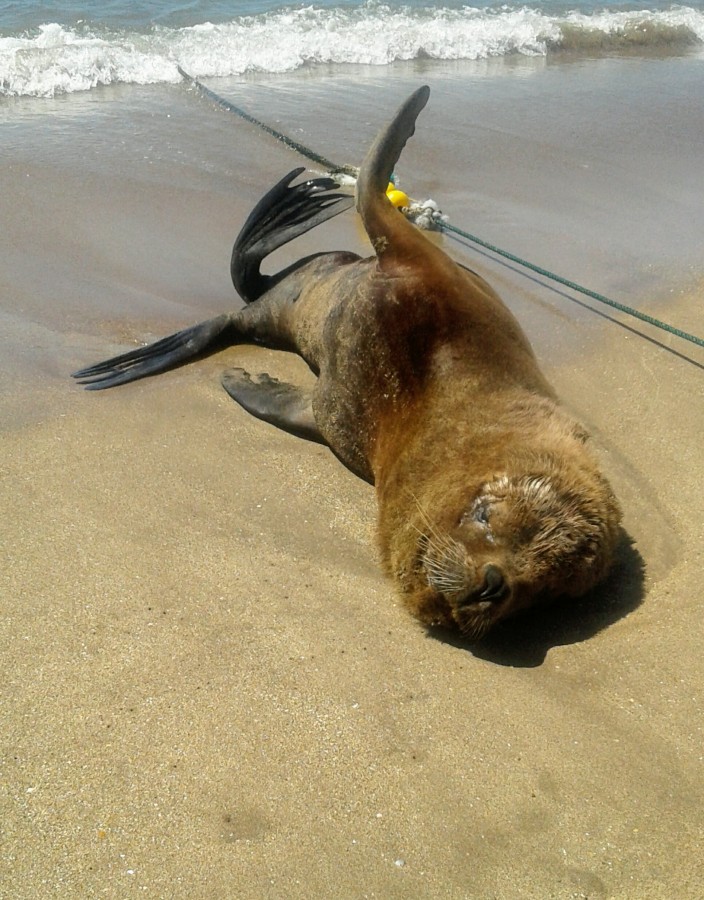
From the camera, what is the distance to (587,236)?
21.9 feet

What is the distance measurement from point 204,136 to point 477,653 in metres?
6.43

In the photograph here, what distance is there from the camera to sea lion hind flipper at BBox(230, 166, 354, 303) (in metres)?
5.48

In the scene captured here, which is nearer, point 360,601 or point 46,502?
point 360,601

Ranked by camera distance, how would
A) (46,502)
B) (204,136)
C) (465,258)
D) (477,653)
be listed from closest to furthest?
1. (477,653)
2. (46,502)
3. (465,258)
4. (204,136)

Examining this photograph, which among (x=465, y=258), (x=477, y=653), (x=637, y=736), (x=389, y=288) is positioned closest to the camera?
(x=637, y=736)

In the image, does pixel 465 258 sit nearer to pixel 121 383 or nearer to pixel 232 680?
pixel 121 383

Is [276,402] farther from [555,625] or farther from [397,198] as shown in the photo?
[397,198]

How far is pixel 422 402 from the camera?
3.86m

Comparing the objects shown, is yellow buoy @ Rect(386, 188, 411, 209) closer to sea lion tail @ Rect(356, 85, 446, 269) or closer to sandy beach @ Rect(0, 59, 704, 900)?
sandy beach @ Rect(0, 59, 704, 900)

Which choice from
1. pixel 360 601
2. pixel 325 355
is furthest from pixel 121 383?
pixel 360 601

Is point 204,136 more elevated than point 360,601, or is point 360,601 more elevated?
point 204,136

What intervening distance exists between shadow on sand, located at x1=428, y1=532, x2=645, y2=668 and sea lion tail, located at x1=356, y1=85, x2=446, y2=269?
5.72 ft

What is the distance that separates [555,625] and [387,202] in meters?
2.27

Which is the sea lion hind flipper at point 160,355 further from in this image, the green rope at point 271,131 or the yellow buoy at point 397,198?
the green rope at point 271,131
